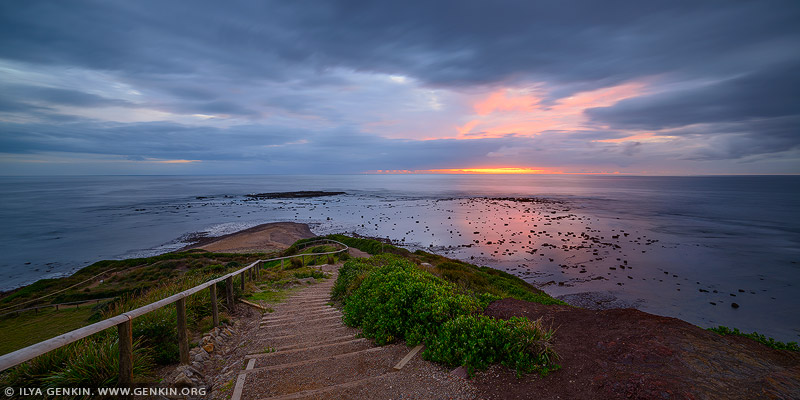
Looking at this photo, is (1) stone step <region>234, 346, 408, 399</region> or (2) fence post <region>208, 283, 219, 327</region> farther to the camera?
(2) fence post <region>208, 283, 219, 327</region>

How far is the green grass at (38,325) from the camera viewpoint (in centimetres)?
1267

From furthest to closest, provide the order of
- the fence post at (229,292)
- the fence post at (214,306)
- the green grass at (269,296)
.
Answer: the green grass at (269,296)
the fence post at (229,292)
the fence post at (214,306)

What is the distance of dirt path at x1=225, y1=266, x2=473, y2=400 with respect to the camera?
4562mm

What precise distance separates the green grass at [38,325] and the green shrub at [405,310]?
43.5 feet

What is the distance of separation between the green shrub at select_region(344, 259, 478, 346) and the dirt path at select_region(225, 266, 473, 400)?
0.28 m

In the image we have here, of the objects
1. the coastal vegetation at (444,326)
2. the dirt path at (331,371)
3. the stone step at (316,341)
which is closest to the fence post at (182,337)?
the dirt path at (331,371)

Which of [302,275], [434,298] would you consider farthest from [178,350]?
[302,275]

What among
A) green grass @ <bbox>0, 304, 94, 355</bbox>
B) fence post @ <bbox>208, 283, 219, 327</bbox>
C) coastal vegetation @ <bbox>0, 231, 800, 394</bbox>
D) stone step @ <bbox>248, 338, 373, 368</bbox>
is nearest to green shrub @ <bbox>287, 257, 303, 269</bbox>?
coastal vegetation @ <bbox>0, 231, 800, 394</bbox>

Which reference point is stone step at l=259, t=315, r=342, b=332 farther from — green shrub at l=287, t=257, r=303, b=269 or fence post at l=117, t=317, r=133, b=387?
green shrub at l=287, t=257, r=303, b=269

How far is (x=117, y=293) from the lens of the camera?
846 inches

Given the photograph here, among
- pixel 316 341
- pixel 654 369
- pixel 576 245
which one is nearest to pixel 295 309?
pixel 316 341

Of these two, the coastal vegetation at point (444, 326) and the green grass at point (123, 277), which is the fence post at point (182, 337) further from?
the green grass at point (123, 277)

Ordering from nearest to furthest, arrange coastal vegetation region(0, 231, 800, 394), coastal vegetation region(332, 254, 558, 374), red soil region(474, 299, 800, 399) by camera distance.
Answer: red soil region(474, 299, 800, 399)
coastal vegetation region(0, 231, 800, 394)
coastal vegetation region(332, 254, 558, 374)

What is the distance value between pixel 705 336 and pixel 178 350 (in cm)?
815
